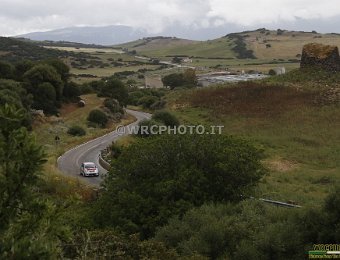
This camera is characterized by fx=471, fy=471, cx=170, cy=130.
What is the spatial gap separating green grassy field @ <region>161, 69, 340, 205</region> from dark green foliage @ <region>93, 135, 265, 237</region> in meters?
2.74

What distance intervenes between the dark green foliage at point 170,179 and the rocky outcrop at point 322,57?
132 feet

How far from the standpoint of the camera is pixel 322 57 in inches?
2165

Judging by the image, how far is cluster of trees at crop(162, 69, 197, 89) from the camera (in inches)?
3355

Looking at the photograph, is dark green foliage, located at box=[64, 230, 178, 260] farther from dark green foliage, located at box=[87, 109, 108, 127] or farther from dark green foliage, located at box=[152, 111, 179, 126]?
dark green foliage, located at box=[87, 109, 108, 127]

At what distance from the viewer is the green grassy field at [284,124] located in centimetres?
2465

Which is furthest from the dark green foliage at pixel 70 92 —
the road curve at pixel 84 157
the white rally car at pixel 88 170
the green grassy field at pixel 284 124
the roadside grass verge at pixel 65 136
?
the white rally car at pixel 88 170

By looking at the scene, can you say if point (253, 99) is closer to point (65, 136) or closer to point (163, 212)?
point (65, 136)

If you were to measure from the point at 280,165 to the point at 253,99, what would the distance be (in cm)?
1986

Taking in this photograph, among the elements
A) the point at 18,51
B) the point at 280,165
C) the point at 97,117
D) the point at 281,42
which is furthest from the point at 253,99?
the point at 281,42

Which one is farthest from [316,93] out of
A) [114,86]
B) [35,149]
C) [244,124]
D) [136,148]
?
[35,149]

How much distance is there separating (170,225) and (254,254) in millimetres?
2996

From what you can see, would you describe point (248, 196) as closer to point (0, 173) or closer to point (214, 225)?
point (214, 225)

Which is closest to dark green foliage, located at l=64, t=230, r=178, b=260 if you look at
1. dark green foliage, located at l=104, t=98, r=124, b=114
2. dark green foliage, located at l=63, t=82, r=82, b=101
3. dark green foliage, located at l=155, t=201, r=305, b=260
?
dark green foliage, located at l=155, t=201, r=305, b=260

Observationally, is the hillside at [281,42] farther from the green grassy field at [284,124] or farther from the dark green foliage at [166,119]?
the dark green foliage at [166,119]
